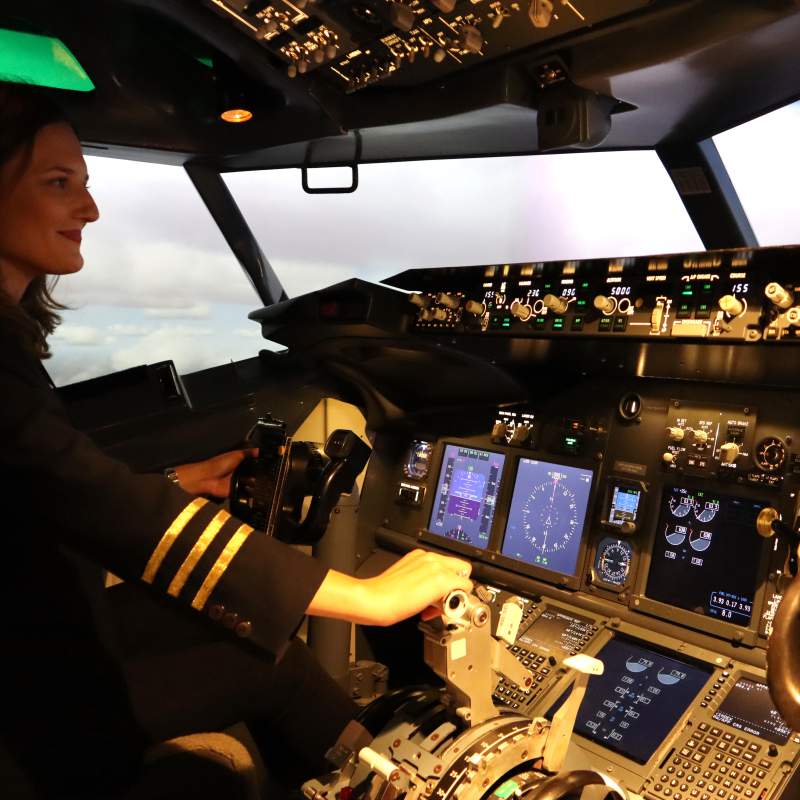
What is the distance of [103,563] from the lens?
92 cm

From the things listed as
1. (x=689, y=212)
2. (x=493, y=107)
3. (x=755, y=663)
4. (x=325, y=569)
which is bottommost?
(x=755, y=663)

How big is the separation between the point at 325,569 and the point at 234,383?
197 cm

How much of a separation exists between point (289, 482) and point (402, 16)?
1.07 meters

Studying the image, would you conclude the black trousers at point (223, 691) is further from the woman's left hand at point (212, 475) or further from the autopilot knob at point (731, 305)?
the autopilot knob at point (731, 305)

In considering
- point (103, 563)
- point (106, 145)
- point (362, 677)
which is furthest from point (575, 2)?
point (362, 677)

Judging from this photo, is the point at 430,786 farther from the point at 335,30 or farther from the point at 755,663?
the point at 335,30

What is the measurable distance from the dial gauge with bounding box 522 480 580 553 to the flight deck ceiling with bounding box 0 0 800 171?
103 centimetres

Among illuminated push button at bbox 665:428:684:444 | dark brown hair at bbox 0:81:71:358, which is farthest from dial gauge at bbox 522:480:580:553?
dark brown hair at bbox 0:81:71:358

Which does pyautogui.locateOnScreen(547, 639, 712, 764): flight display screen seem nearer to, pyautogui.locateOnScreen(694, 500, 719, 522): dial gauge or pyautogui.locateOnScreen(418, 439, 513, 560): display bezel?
pyautogui.locateOnScreen(694, 500, 719, 522): dial gauge

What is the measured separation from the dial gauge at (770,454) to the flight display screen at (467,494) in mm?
837

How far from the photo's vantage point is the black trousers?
123cm

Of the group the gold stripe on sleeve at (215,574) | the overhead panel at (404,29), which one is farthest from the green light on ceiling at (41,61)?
the gold stripe on sleeve at (215,574)

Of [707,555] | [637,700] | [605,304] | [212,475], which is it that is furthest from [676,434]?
[212,475]

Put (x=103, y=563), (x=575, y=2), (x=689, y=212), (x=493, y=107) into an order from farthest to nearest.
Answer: (x=689, y=212) < (x=493, y=107) < (x=575, y=2) < (x=103, y=563)
